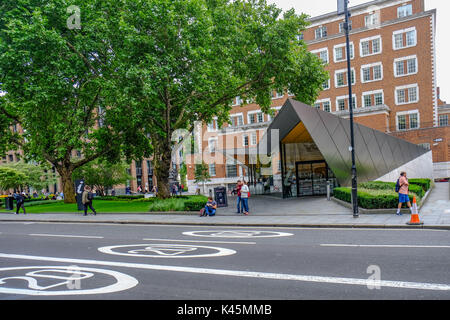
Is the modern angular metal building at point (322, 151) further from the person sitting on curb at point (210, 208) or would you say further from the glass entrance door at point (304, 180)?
the person sitting on curb at point (210, 208)

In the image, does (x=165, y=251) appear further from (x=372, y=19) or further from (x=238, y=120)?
(x=372, y=19)

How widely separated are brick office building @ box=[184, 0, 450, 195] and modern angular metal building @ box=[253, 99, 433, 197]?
14.7 meters

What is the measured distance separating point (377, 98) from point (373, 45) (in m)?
7.57

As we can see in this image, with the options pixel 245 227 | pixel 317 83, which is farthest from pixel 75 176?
pixel 245 227

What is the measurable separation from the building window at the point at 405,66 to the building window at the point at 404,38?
1.74 metres

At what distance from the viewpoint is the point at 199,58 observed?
20.3 meters

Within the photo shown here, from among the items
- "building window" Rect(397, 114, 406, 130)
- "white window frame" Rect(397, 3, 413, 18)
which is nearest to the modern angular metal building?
"building window" Rect(397, 114, 406, 130)

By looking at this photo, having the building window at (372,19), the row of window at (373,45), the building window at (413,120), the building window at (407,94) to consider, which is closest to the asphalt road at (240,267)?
the row of window at (373,45)

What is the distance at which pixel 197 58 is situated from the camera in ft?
66.2

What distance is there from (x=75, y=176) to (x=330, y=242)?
38.8 metres

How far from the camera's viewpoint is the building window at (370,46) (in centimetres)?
4938

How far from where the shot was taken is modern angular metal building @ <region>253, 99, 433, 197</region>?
21125mm

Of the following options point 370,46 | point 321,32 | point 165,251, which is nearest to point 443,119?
point 370,46

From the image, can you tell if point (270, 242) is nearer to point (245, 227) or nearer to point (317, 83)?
point (245, 227)
